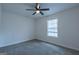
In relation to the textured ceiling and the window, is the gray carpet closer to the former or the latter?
the window

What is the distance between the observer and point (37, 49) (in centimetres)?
142

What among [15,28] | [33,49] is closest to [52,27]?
[33,49]

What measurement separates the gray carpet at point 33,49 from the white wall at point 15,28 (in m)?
0.09

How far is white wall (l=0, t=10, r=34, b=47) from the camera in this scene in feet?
4.53

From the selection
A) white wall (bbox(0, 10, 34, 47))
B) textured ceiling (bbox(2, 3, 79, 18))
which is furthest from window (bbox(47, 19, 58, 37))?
white wall (bbox(0, 10, 34, 47))

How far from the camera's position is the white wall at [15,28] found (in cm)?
138

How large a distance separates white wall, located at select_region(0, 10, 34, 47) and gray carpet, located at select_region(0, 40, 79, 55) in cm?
9

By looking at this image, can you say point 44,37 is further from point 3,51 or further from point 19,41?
point 3,51

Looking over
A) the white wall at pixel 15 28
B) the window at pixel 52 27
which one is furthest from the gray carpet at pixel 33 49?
the window at pixel 52 27
